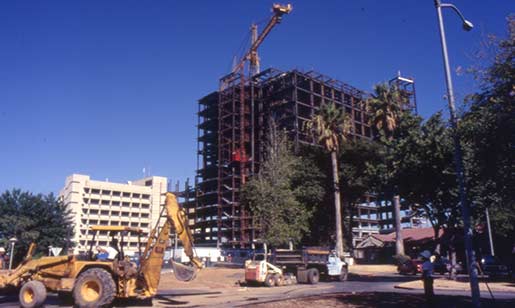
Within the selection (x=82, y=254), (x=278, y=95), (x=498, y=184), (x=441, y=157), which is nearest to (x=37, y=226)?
(x=82, y=254)

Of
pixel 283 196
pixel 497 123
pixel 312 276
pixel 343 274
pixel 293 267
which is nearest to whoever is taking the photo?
pixel 497 123

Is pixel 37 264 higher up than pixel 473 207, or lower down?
lower down

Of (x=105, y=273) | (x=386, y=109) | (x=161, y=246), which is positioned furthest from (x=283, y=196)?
(x=105, y=273)

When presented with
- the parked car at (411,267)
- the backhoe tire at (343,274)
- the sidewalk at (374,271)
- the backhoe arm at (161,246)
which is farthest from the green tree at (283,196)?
the backhoe arm at (161,246)

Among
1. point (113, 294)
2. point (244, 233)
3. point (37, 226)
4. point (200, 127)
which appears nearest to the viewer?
point (113, 294)

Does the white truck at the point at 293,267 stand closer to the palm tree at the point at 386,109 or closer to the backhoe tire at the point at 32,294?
the backhoe tire at the point at 32,294

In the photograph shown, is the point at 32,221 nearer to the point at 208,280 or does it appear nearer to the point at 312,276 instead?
the point at 208,280

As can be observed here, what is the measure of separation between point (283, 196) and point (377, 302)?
35.1 m

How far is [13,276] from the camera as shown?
17.8 metres

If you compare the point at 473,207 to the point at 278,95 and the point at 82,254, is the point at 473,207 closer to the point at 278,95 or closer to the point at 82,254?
the point at 82,254

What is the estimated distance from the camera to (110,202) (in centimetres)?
14075

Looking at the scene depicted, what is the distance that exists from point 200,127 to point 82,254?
10081 centimetres

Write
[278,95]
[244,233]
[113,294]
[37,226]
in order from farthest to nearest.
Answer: [278,95] < [244,233] < [37,226] < [113,294]

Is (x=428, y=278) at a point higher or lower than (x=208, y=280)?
higher
